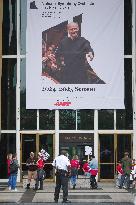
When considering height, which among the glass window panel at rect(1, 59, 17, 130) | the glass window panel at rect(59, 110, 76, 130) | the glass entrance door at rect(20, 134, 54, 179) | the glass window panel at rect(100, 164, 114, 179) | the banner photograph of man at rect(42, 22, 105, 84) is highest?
the banner photograph of man at rect(42, 22, 105, 84)

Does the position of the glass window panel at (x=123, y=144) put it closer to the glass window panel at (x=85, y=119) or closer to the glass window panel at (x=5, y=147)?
the glass window panel at (x=85, y=119)

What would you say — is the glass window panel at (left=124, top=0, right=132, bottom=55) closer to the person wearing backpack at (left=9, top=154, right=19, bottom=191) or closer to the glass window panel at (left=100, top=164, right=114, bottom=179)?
the glass window panel at (left=100, top=164, right=114, bottom=179)

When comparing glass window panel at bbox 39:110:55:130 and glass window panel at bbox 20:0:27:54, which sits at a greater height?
glass window panel at bbox 20:0:27:54

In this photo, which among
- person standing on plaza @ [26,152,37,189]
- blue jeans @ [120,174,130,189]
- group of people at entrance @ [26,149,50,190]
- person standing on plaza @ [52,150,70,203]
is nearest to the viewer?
person standing on plaza @ [52,150,70,203]

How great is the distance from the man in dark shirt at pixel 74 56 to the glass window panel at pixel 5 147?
179 inches

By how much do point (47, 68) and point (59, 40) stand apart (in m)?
1.83

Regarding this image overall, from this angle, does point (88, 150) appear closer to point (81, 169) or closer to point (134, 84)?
point (81, 169)

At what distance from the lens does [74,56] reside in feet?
108

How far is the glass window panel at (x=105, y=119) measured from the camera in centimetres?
3253

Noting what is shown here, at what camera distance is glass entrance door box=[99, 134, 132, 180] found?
32.4 m

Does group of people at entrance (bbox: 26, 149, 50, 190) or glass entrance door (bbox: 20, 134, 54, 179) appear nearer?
group of people at entrance (bbox: 26, 149, 50, 190)

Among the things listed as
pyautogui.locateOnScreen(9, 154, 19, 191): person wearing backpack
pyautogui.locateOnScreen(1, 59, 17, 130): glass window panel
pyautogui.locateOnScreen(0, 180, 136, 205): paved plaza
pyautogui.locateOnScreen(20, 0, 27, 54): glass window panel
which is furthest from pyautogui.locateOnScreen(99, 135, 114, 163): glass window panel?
pyautogui.locateOnScreen(9, 154, 19, 191): person wearing backpack

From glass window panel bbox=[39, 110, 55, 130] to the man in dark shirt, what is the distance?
6.73 feet

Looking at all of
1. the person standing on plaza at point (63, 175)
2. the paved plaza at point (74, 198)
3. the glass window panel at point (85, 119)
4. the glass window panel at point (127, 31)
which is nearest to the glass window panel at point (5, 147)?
the glass window panel at point (85, 119)
